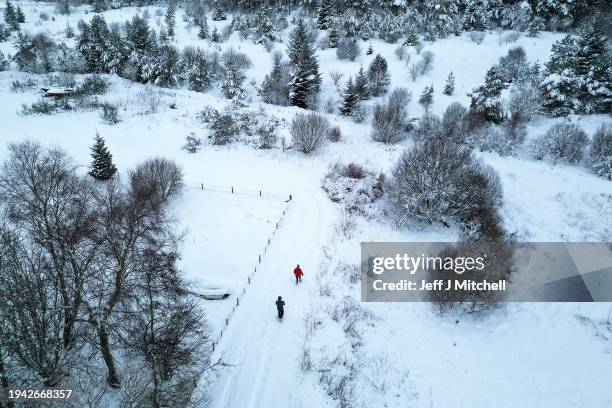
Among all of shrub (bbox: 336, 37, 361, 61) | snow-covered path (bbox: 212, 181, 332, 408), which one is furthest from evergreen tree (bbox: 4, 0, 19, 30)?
snow-covered path (bbox: 212, 181, 332, 408)

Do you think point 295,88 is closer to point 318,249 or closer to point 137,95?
point 137,95

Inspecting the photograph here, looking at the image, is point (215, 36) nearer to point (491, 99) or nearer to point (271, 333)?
point (491, 99)

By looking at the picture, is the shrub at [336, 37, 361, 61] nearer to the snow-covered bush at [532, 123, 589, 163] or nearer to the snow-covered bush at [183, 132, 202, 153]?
the snow-covered bush at [183, 132, 202, 153]

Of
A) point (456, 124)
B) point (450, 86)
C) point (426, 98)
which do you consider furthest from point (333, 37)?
point (456, 124)

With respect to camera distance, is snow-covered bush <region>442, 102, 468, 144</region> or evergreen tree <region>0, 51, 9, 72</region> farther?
evergreen tree <region>0, 51, 9, 72</region>

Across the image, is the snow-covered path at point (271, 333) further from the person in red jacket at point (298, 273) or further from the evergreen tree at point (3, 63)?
the evergreen tree at point (3, 63)

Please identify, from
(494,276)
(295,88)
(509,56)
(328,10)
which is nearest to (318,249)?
(494,276)

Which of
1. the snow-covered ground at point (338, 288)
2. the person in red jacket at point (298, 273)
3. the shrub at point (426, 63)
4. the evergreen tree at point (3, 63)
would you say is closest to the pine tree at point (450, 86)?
the shrub at point (426, 63)
